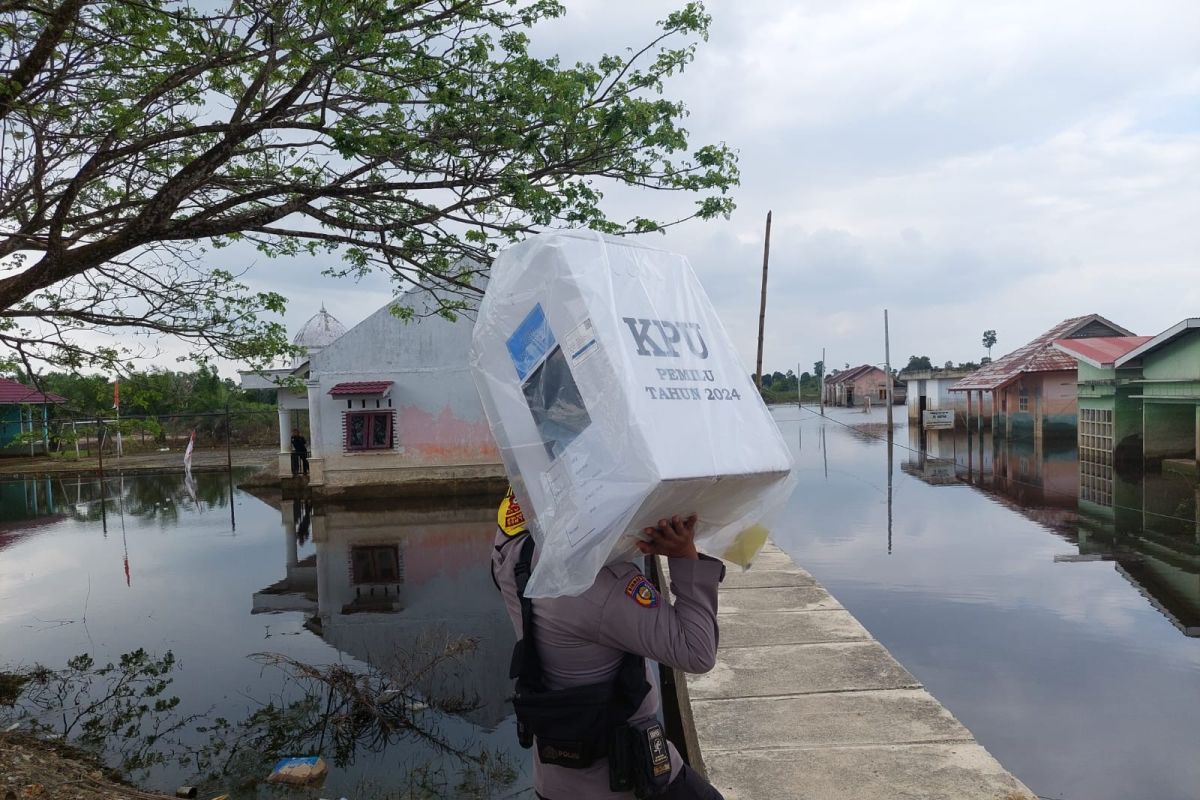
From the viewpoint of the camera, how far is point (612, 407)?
1866 millimetres

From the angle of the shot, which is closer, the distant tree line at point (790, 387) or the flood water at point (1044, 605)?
the flood water at point (1044, 605)

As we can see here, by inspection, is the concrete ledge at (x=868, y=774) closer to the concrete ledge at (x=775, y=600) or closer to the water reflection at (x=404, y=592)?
the concrete ledge at (x=775, y=600)

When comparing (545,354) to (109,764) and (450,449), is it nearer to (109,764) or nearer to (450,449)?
(109,764)

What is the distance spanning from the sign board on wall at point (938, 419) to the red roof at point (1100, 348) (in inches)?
479

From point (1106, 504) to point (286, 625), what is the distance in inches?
609

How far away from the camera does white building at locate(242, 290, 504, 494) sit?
20.2 meters

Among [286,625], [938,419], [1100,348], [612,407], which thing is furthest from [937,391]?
[612,407]

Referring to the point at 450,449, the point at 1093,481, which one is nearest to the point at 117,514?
the point at 450,449

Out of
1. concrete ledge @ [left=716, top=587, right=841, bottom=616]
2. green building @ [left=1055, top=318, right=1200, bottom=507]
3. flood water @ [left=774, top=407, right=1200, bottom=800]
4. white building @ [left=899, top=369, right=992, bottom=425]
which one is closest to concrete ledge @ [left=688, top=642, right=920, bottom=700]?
concrete ledge @ [left=716, top=587, right=841, bottom=616]

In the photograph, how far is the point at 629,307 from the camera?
204cm

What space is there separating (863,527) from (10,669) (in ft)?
41.5

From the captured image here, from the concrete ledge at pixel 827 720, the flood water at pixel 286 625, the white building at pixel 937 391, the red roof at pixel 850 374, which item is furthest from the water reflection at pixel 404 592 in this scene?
the red roof at pixel 850 374

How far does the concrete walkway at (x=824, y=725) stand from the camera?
378 centimetres

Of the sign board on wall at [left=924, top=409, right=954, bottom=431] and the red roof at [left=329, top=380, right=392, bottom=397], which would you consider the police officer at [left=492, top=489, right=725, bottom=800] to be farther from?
the sign board on wall at [left=924, top=409, right=954, bottom=431]
